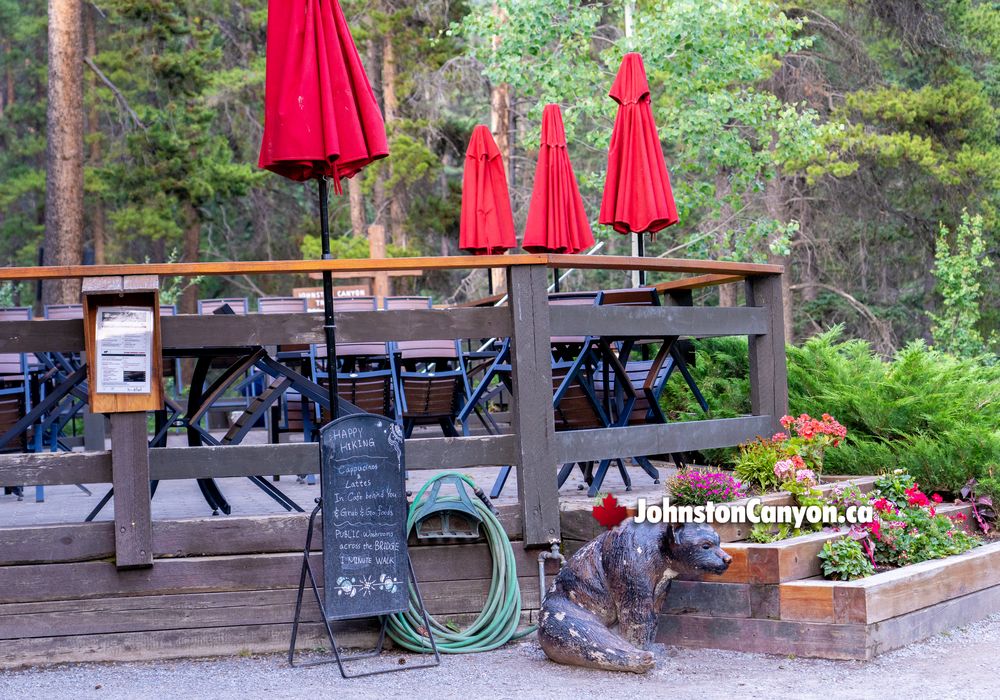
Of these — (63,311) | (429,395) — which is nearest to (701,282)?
(429,395)

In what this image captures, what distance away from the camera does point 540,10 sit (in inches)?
463

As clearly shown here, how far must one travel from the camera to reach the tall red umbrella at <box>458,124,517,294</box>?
805 centimetres

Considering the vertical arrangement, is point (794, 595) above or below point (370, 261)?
below

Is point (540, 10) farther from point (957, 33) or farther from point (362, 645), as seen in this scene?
point (957, 33)

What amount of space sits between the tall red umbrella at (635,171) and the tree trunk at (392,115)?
11815 mm

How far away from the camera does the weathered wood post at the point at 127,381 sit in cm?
415

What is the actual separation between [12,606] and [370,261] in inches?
77.3

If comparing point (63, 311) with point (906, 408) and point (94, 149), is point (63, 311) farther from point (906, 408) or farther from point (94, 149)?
point (94, 149)

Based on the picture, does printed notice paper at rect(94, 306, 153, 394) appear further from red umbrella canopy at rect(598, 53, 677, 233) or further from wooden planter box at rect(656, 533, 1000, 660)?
red umbrella canopy at rect(598, 53, 677, 233)

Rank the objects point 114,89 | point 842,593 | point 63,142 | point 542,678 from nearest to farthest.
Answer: point 542,678 < point 842,593 < point 63,142 < point 114,89

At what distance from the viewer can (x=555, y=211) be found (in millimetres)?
7836

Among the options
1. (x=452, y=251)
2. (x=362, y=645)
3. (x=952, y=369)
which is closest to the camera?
(x=362, y=645)

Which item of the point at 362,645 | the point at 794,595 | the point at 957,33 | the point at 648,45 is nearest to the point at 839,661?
the point at 794,595

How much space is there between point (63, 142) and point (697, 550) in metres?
11.5
